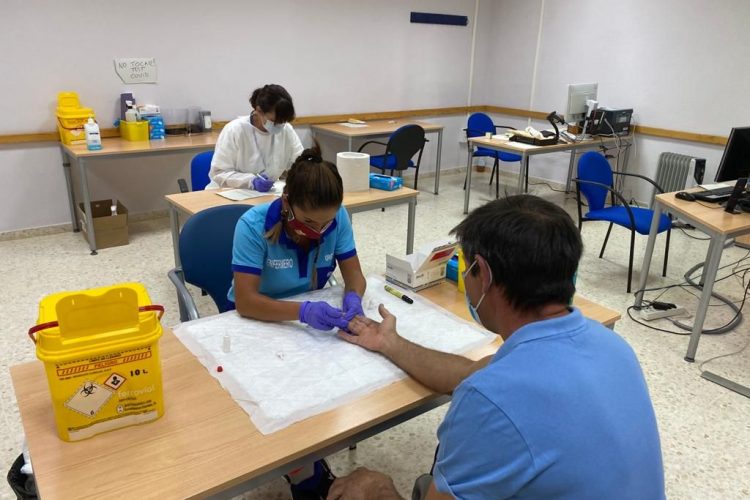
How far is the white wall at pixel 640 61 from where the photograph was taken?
4734 millimetres

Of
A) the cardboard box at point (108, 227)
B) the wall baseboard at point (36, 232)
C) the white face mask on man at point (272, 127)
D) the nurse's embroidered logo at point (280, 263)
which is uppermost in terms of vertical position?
the white face mask on man at point (272, 127)

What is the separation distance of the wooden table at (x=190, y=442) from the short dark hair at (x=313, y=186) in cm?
54

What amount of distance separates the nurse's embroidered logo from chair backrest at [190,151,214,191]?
1849mm

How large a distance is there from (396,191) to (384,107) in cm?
309

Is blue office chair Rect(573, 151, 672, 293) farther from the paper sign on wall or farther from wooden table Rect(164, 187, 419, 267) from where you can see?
the paper sign on wall

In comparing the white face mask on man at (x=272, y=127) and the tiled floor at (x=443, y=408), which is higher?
the white face mask on man at (x=272, y=127)

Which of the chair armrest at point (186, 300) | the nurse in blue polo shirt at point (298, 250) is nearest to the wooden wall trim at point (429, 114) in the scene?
the chair armrest at point (186, 300)

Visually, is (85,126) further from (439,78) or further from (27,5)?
(439,78)

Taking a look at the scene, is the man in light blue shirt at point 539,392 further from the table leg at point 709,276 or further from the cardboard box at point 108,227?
the cardboard box at point 108,227

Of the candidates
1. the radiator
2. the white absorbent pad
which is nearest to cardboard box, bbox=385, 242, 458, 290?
the white absorbent pad

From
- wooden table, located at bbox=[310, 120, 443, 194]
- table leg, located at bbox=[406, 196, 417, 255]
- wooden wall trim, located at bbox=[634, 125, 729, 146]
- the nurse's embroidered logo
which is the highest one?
wooden wall trim, located at bbox=[634, 125, 729, 146]

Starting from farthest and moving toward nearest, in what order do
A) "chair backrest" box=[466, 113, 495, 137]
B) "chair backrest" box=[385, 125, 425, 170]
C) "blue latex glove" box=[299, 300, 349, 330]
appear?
"chair backrest" box=[466, 113, 495, 137] < "chair backrest" box=[385, 125, 425, 170] < "blue latex glove" box=[299, 300, 349, 330]

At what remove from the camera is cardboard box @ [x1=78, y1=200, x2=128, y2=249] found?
390 cm

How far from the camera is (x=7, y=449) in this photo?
200 centimetres
